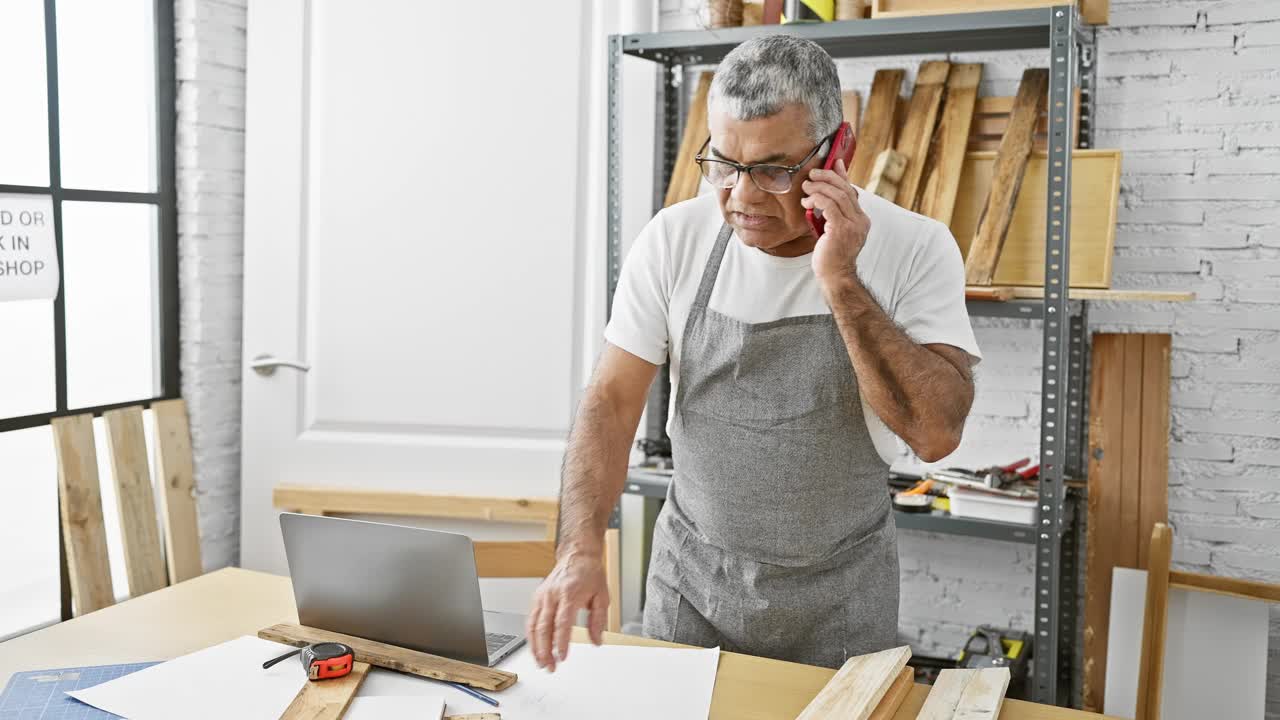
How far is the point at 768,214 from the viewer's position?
174cm

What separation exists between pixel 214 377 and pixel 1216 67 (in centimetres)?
287

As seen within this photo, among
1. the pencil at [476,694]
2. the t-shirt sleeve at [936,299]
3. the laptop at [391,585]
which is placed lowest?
the pencil at [476,694]

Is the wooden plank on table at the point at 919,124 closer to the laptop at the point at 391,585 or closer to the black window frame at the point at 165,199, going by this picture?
the laptop at the point at 391,585

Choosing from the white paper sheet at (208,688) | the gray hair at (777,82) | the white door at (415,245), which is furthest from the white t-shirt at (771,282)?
the white door at (415,245)

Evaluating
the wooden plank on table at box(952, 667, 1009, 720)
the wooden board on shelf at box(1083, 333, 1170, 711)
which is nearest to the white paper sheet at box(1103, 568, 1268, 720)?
the wooden board on shelf at box(1083, 333, 1170, 711)

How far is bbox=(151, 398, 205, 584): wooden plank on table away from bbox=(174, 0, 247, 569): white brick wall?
0.66 feet

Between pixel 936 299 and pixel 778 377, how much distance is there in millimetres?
287

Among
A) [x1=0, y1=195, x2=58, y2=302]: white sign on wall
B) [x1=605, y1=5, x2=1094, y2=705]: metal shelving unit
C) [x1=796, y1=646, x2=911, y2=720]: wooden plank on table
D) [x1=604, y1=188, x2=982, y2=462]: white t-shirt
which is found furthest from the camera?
[x1=0, y1=195, x2=58, y2=302]: white sign on wall

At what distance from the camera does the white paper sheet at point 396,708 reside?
1.47 m

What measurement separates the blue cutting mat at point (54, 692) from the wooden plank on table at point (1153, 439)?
86.1 inches

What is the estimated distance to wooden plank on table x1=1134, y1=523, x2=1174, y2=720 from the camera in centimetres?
231

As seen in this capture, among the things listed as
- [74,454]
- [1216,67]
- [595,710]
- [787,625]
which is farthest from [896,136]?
[74,454]

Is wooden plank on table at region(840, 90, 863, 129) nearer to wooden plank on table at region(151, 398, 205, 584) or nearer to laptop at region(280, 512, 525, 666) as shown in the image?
laptop at region(280, 512, 525, 666)

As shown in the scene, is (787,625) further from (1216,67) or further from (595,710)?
(1216,67)
